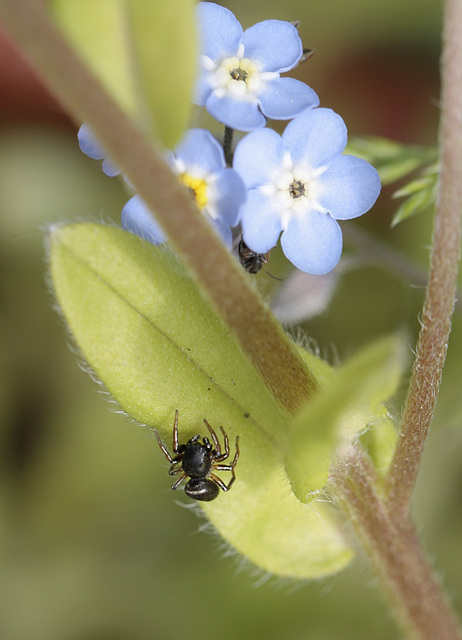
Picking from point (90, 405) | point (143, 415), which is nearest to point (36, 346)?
point (90, 405)

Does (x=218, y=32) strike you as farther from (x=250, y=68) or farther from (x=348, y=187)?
(x=348, y=187)

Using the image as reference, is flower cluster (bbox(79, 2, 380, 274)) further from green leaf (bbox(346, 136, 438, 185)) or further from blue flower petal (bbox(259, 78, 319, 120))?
green leaf (bbox(346, 136, 438, 185))

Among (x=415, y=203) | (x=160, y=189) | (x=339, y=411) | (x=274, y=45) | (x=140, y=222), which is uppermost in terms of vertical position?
(x=415, y=203)

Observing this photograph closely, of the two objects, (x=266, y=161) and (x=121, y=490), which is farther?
(x=121, y=490)

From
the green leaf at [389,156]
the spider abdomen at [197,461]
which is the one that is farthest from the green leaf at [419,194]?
the spider abdomen at [197,461]

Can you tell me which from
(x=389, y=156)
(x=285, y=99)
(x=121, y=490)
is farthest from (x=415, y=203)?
(x=121, y=490)

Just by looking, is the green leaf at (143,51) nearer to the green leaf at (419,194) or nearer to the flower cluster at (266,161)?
the flower cluster at (266,161)

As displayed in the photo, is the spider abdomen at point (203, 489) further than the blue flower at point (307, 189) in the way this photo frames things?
Yes
